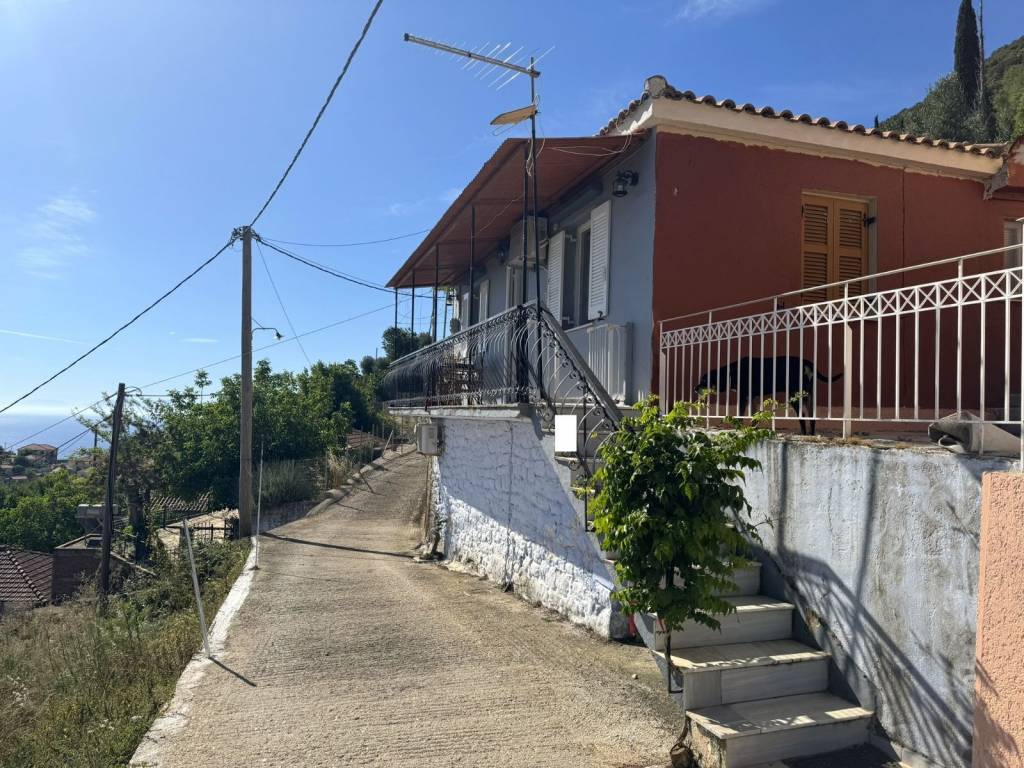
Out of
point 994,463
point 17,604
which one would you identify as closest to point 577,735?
point 994,463

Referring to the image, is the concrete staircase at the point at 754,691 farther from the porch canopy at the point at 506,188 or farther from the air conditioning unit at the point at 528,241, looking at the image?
the air conditioning unit at the point at 528,241

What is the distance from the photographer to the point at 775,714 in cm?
368

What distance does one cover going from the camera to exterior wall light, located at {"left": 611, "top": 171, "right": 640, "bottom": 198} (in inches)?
279

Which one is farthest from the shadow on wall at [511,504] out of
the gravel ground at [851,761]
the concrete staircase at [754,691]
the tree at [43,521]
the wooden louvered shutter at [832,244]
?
the tree at [43,521]

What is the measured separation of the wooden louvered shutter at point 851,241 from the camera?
24.3 feet

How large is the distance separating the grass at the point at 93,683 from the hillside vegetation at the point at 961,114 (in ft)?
98.9

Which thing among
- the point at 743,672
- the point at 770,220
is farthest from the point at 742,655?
the point at 770,220

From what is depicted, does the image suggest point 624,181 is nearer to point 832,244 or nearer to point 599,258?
point 599,258

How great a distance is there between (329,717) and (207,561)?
8.91m

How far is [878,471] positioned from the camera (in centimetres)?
366

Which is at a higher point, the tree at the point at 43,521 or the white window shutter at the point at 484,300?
the white window shutter at the point at 484,300

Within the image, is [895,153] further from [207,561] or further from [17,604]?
[17,604]

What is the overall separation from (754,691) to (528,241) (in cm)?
746

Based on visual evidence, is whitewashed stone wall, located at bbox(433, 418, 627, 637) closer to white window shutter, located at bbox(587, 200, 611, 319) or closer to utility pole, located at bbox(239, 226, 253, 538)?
white window shutter, located at bbox(587, 200, 611, 319)
